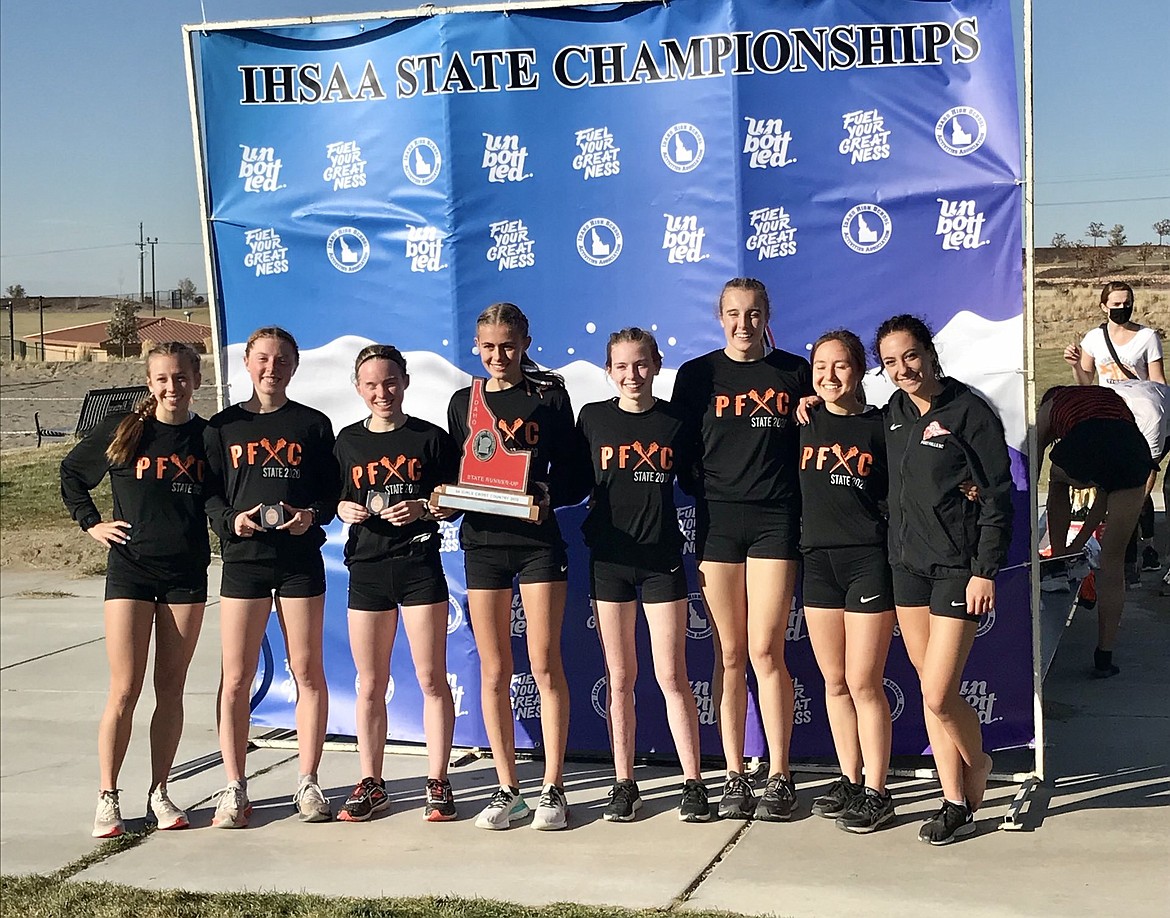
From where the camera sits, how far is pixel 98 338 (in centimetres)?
9519

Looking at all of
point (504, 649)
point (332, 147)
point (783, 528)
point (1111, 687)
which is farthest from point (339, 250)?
point (1111, 687)

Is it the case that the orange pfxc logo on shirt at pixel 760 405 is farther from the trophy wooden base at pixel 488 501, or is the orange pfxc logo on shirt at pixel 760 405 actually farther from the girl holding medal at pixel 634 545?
the trophy wooden base at pixel 488 501

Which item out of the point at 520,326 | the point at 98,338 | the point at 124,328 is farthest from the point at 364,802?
the point at 98,338

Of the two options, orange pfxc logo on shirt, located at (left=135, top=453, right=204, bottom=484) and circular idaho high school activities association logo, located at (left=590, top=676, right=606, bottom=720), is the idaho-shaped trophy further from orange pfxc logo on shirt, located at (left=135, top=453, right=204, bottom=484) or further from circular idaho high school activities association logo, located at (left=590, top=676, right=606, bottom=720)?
circular idaho high school activities association logo, located at (left=590, top=676, right=606, bottom=720)

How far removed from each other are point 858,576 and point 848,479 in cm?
36

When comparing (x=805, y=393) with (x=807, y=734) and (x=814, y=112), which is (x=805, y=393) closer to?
(x=814, y=112)

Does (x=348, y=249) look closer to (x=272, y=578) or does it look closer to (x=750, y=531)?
(x=272, y=578)

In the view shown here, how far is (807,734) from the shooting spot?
581 centimetres

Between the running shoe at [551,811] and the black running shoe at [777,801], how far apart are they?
75 centimetres

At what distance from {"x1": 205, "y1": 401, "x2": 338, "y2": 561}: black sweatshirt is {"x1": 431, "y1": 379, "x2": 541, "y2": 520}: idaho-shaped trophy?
0.50 meters

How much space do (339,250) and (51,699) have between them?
3.40m

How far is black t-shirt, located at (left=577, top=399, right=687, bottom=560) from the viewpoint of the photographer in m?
4.99

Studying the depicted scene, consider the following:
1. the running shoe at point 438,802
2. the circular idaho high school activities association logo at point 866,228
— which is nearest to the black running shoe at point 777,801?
the running shoe at point 438,802

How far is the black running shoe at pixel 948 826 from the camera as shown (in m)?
4.77
